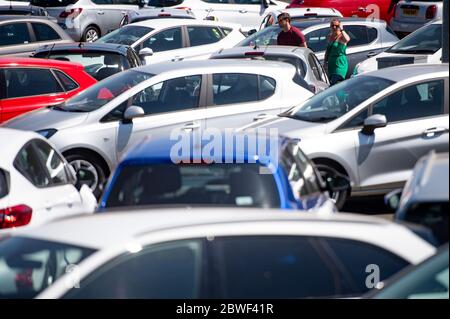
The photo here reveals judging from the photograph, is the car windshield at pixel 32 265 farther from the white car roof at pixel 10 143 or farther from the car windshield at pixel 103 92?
the car windshield at pixel 103 92

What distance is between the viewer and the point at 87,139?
11523 mm

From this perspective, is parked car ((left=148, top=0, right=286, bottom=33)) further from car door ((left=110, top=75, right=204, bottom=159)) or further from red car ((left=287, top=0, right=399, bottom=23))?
car door ((left=110, top=75, right=204, bottom=159))

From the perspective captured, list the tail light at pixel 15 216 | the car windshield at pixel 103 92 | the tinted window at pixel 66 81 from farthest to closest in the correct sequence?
the tinted window at pixel 66 81 < the car windshield at pixel 103 92 < the tail light at pixel 15 216

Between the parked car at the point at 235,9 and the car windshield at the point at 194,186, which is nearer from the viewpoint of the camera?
the car windshield at the point at 194,186

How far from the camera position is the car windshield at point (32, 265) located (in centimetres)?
477

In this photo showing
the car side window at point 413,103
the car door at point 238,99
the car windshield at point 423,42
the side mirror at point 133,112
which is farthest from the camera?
the car windshield at point 423,42

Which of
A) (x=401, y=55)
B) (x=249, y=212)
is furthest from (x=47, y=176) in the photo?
(x=401, y=55)

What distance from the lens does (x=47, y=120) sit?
11.8 metres

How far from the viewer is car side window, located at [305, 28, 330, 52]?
61.3 ft

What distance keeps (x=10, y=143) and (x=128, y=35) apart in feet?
37.8

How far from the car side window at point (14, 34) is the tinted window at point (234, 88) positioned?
7908 mm

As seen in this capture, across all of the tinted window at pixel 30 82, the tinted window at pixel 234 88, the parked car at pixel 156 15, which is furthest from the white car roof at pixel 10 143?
the parked car at pixel 156 15

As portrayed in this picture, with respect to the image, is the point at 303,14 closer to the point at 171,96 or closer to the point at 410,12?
the point at 410,12
